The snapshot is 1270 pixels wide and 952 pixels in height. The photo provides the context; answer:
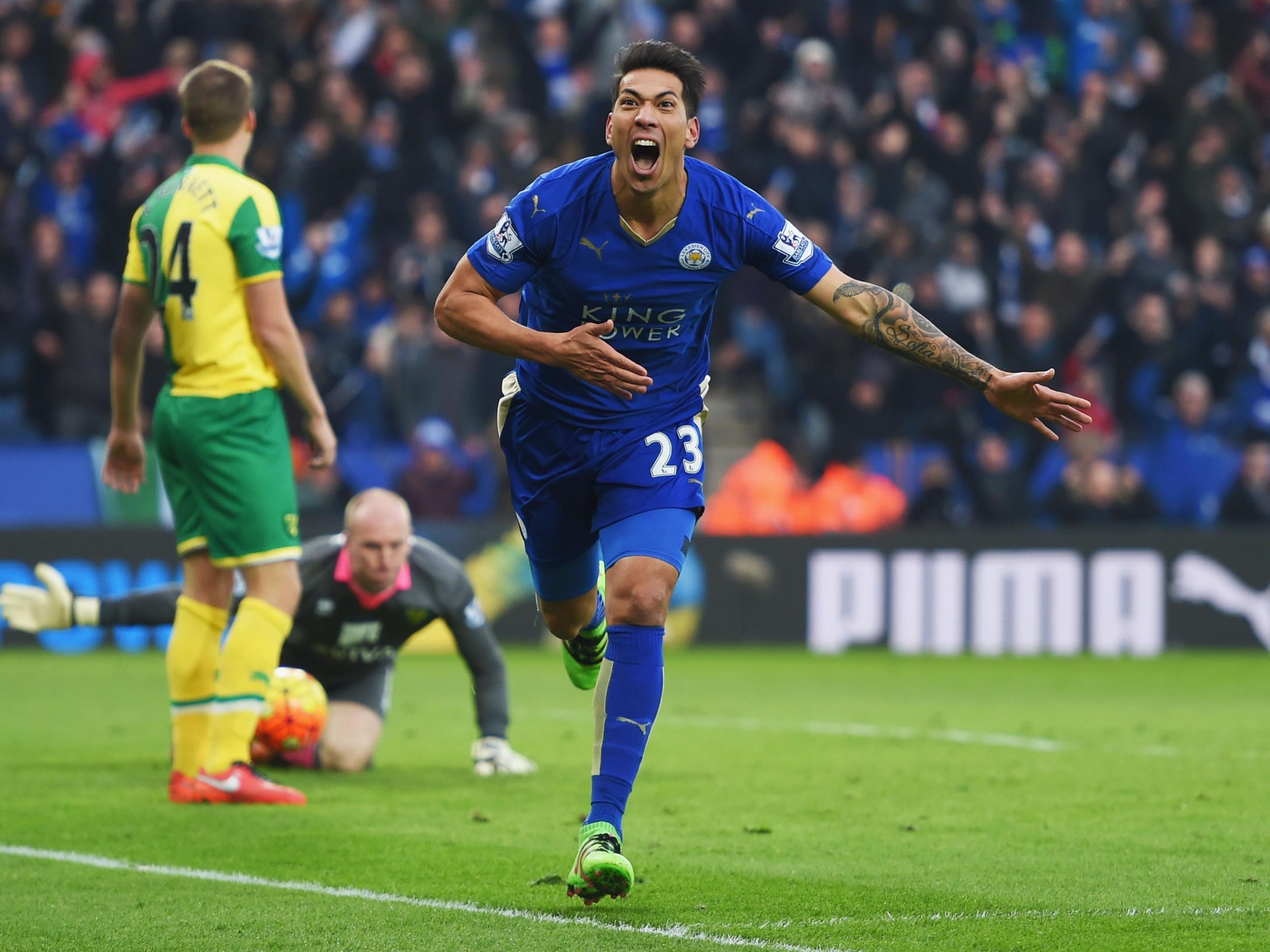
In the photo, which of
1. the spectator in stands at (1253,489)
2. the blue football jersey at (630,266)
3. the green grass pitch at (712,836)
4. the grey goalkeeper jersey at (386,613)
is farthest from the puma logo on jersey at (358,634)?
the spectator in stands at (1253,489)

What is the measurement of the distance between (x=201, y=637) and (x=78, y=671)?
24.0 ft

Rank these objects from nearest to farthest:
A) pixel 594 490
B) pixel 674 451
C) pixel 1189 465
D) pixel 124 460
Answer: pixel 674 451 < pixel 594 490 < pixel 124 460 < pixel 1189 465

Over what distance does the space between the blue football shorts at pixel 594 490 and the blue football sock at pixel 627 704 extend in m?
0.25

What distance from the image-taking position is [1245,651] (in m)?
15.5

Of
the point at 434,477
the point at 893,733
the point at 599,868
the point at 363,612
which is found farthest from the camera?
the point at 434,477

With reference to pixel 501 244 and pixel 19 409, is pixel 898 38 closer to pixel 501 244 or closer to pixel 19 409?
pixel 19 409

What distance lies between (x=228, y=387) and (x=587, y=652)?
1.66 m

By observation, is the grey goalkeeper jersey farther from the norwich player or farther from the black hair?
the black hair

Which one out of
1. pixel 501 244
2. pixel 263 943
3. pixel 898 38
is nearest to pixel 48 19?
pixel 898 38

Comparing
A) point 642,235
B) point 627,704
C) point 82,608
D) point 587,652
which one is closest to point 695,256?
point 642,235

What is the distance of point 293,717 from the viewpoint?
26.8 feet

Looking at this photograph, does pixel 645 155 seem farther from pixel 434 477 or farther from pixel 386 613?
pixel 434 477

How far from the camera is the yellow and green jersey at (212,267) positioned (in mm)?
6918

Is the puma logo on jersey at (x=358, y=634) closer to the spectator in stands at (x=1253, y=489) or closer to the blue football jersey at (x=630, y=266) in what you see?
the blue football jersey at (x=630, y=266)
